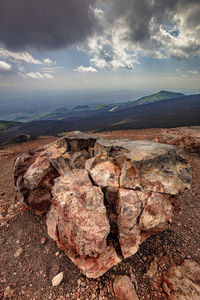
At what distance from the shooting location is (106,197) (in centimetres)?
579

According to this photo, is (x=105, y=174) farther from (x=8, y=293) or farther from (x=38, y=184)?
(x=8, y=293)

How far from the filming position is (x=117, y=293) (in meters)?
4.71

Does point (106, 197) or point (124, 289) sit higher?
point (106, 197)

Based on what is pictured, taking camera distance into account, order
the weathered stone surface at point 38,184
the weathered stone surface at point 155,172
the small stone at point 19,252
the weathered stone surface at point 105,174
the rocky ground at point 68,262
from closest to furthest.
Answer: the rocky ground at point 68,262 → the weathered stone surface at point 155,172 → the weathered stone surface at point 105,174 → the small stone at point 19,252 → the weathered stone surface at point 38,184

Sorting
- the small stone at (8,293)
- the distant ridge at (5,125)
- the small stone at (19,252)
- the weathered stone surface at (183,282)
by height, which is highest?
the weathered stone surface at (183,282)

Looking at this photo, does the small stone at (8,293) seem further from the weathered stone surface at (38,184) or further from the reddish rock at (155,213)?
the reddish rock at (155,213)

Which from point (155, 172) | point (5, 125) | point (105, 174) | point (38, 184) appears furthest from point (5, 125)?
point (155, 172)

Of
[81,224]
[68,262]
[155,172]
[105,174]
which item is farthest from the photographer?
[105,174]

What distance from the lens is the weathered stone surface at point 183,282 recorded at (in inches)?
177

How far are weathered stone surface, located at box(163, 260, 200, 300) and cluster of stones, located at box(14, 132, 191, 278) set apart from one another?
1499mm

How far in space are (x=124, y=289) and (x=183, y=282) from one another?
2.05 metres

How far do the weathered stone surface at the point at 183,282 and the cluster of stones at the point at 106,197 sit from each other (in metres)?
1.50

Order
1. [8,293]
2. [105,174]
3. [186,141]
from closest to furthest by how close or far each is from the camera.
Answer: [8,293] < [105,174] < [186,141]

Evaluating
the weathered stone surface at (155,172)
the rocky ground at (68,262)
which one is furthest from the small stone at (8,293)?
the weathered stone surface at (155,172)
